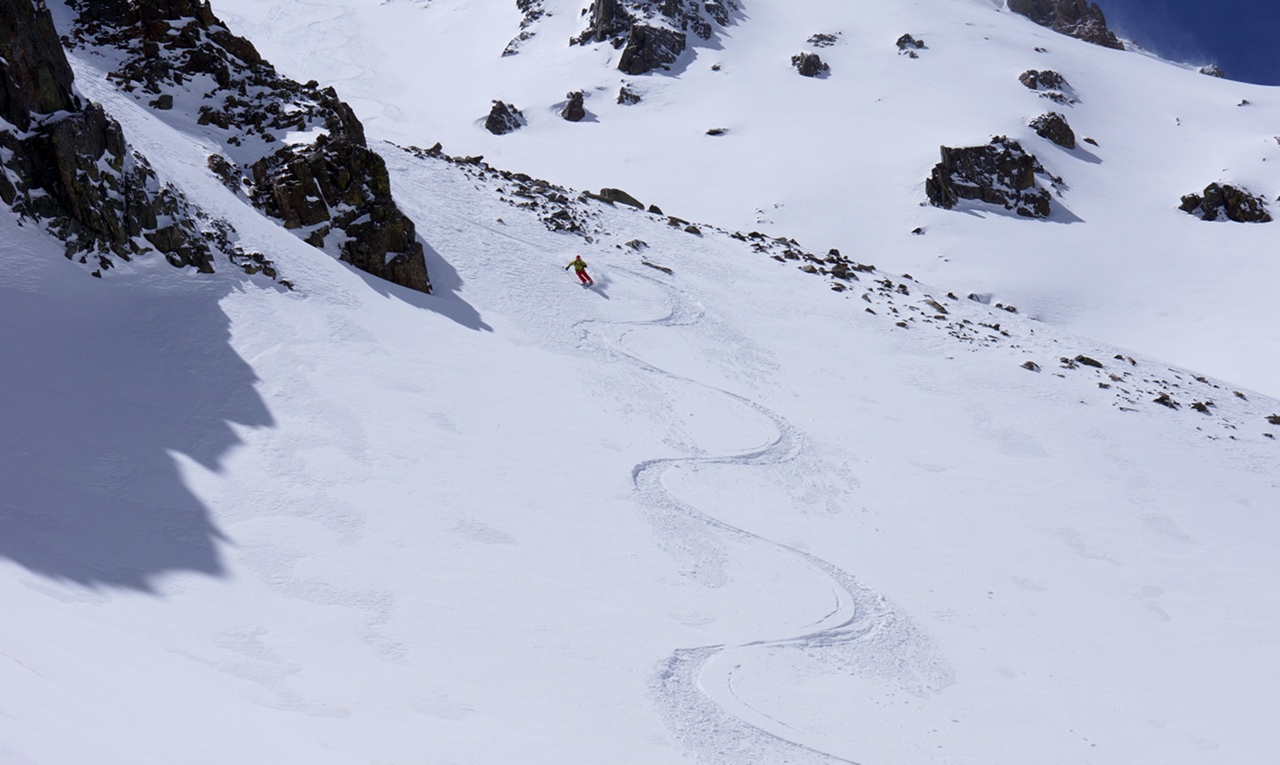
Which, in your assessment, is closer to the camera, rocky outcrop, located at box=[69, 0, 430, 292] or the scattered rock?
rocky outcrop, located at box=[69, 0, 430, 292]

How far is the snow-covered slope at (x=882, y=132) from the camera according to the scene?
40.1 metres

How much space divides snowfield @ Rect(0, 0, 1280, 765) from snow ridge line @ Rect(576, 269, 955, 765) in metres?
0.06

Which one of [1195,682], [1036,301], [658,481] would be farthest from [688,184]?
[1195,682]

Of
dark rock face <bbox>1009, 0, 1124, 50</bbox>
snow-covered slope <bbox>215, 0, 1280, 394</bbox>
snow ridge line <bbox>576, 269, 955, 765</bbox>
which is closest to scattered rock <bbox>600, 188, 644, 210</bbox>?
snow-covered slope <bbox>215, 0, 1280, 394</bbox>

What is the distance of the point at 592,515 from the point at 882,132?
49.8 metres

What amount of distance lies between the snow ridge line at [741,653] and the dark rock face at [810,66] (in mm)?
57681

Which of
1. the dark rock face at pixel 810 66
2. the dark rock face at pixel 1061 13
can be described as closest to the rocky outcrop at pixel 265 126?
the dark rock face at pixel 810 66

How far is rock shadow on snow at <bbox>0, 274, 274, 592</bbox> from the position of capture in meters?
9.03

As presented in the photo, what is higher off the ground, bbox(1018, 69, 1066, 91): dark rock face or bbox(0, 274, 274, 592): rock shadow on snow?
bbox(1018, 69, 1066, 91): dark rock face

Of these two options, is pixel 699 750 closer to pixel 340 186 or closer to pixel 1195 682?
pixel 1195 682

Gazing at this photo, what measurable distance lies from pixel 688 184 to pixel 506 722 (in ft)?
144

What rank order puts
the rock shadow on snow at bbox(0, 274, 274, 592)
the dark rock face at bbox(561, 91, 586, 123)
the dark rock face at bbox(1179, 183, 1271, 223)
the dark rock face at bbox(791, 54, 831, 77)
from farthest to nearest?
1. the dark rock face at bbox(791, 54, 831, 77)
2. the dark rock face at bbox(561, 91, 586, 123)
3. the dark rock face at bbox(1179, 183, 1271, 223)
4. the rock shadow on snow at bbox(0, 274, 274, 592)

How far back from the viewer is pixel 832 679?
416 inches

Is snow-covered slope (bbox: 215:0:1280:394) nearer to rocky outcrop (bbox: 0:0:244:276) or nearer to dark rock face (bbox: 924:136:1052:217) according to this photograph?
dark rock face (bbox: 924:136:1052:217)
